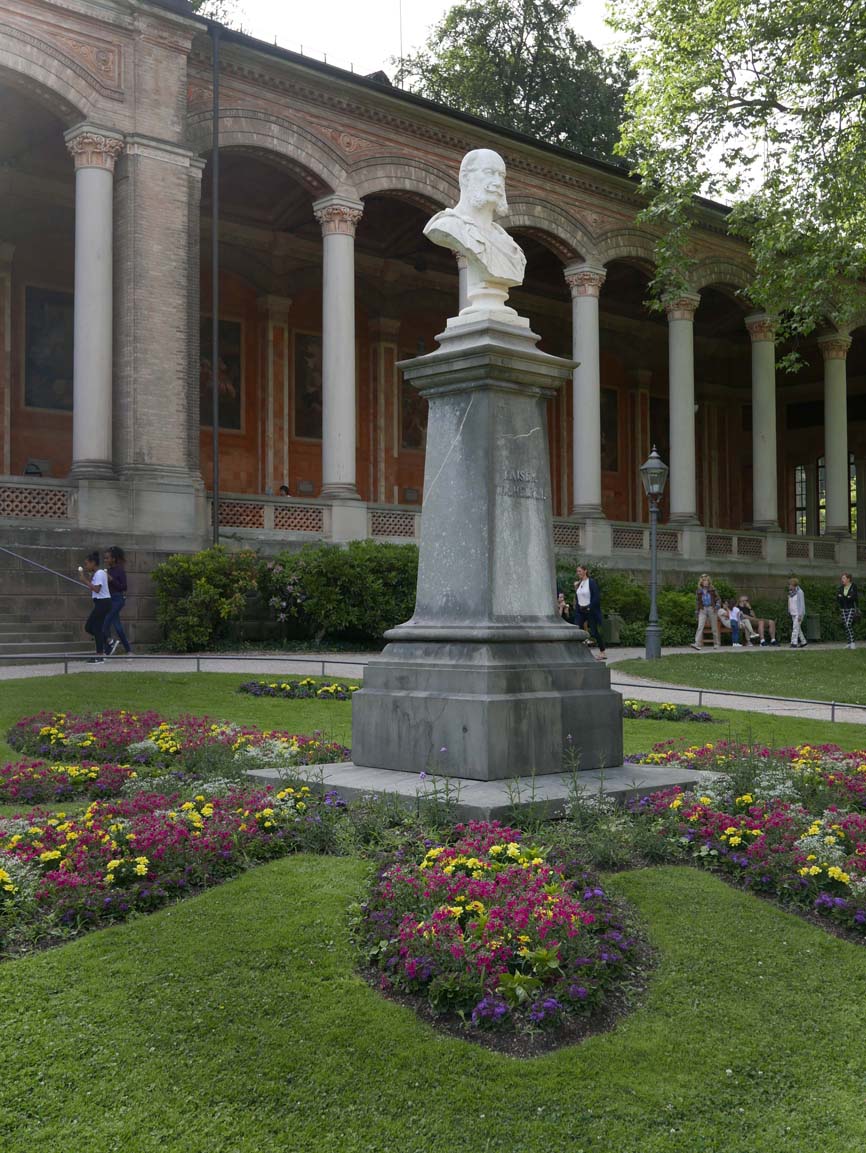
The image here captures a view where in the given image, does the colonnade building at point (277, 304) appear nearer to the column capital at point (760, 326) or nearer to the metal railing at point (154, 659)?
the column capital at point (760, 326)

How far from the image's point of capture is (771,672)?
18734mm

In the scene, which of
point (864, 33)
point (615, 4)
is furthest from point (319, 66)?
point (864, 33)

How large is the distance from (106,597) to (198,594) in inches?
82.1

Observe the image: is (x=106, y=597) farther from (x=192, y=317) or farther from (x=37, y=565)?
(x=192, y=317)

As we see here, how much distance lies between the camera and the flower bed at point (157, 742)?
8.40m

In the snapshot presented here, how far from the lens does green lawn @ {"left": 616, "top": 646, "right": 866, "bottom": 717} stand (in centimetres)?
1599

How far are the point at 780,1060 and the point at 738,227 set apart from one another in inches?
870

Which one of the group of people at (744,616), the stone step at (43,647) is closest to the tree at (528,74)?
Answer: the group of people at (744,616)

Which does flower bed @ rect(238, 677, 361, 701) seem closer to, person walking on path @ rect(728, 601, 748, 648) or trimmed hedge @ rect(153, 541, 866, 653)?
trimmed hedge @ rect(153, 541, 866, 653)

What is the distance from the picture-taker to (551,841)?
561cm

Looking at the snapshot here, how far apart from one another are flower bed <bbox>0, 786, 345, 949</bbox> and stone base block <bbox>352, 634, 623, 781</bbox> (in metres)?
0.74

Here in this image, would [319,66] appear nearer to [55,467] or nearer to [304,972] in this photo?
[55,467]

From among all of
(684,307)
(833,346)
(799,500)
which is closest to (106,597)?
(684,307)

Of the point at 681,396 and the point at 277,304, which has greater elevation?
the point at 277,304
